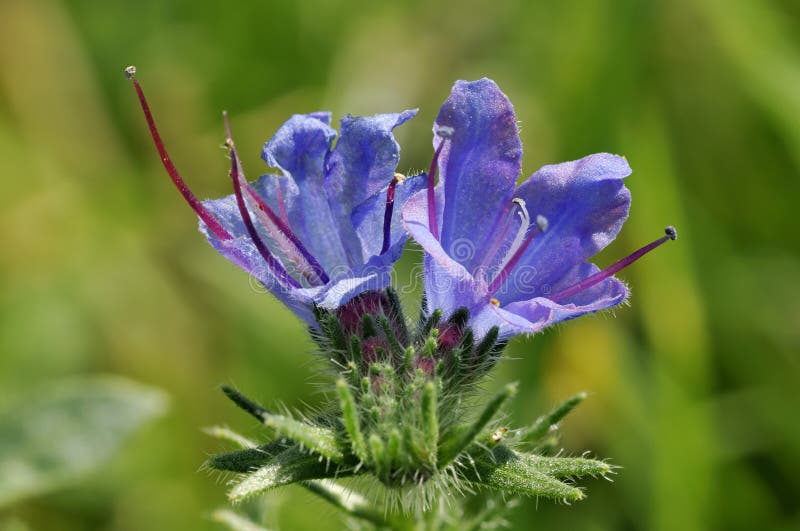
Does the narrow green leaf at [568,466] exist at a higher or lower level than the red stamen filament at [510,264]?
lower

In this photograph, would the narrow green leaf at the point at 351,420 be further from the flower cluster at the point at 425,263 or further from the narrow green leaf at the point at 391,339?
the narrow green leaf at the point at 391,339

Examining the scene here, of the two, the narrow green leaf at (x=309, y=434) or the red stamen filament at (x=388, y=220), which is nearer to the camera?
the narrow green leaf at (x=309, y=434)

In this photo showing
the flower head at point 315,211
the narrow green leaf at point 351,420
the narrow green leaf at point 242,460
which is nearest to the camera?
the narrow green leaf at point 351,420

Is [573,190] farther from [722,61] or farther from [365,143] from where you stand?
[722,61]

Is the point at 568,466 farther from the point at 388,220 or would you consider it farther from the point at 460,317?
the point at 388,220

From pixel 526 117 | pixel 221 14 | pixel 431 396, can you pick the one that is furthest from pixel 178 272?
pixel 431 396

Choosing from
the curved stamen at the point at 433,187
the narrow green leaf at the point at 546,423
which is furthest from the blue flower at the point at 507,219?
the narrow green leaf at the point at 546,423

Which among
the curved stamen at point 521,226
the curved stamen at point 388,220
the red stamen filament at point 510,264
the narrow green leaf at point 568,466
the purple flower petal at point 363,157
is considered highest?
the purple flower petal at point 363,157
